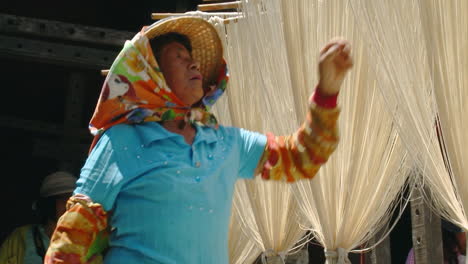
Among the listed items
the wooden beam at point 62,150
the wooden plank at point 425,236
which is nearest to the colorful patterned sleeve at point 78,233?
the wooden plank at point 425,236

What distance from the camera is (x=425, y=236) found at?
3955 mm

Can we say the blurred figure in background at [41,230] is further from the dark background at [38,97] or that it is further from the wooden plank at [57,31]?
the dark background at [38,97]

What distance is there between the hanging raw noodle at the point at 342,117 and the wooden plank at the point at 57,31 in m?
2.33

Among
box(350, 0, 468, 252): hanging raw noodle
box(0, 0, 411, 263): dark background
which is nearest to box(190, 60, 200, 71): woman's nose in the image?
box(350, 0, 468, 252): hanging raw noodle

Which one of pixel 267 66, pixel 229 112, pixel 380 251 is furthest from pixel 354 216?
pixel 380 251

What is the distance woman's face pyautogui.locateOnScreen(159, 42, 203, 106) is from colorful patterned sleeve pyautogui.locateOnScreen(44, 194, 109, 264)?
34cm

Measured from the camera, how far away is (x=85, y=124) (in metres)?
6.45

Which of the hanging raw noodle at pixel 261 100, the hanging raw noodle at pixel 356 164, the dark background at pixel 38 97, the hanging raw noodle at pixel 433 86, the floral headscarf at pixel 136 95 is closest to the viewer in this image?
the floral headscarf at pixel 136 95

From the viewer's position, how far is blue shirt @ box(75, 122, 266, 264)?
5.32 ft

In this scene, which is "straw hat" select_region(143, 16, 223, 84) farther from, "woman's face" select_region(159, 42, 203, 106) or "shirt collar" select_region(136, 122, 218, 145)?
"shirt collar" select_region(136, 122, 218, 145)

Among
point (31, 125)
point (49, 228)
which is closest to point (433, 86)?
point (49, 228)

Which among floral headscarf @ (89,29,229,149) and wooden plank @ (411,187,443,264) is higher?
floral headscarf @ (89,29,229,149)

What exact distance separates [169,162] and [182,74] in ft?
0.86

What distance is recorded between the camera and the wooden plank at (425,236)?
3.92m
